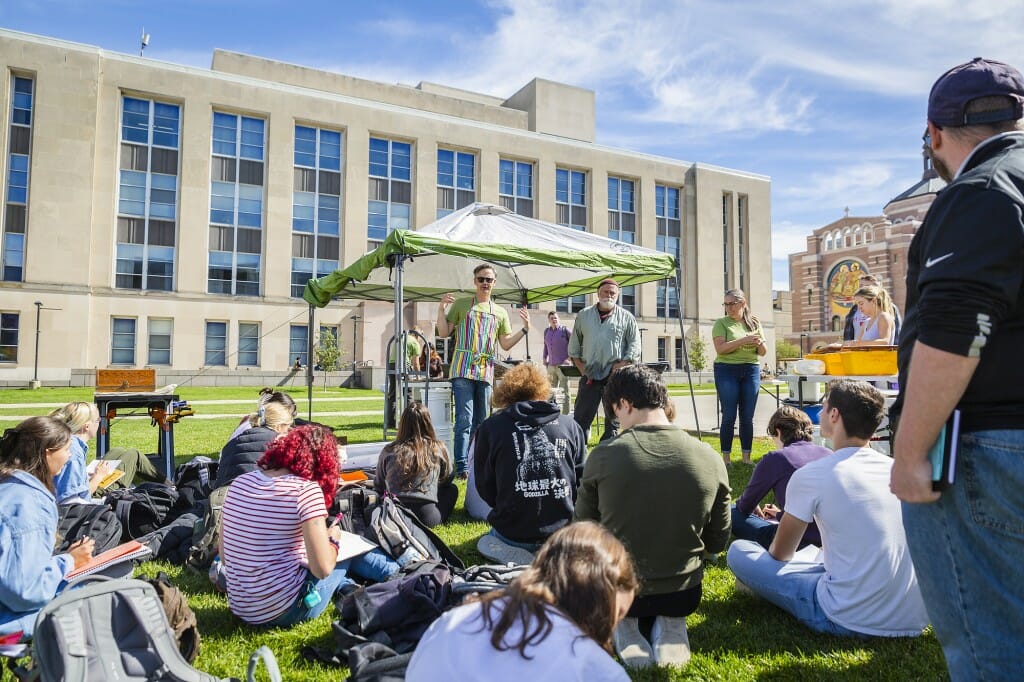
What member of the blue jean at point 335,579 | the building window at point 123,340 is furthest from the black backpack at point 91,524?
the building window at point 123,340

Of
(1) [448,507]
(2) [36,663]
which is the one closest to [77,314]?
(1) [448,507]

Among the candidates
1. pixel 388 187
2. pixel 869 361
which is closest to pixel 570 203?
pixel 388 187

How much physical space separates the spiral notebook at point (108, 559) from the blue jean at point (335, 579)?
99 centimetres

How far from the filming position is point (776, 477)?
13.1 ft

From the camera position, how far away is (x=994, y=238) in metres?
1.37

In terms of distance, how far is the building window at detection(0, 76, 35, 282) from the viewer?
31.2 meters

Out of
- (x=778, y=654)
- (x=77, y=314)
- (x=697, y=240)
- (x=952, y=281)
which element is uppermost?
(x=697, y=240)

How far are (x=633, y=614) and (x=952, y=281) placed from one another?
6.93ft

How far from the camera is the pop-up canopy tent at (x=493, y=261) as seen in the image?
7418 mm

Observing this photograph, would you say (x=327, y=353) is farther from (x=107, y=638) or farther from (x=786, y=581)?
(x=107, y=638)

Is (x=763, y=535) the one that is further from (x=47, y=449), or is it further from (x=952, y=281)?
(x=47, y=449)

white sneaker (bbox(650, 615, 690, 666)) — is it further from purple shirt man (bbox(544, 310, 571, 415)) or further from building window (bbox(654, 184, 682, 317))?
building window (bbox(654, 184, 682, 317))

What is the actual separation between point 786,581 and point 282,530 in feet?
8.40

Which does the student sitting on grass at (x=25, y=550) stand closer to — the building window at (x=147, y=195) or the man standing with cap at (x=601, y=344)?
the man standing with cap at (x=601, y=344)
